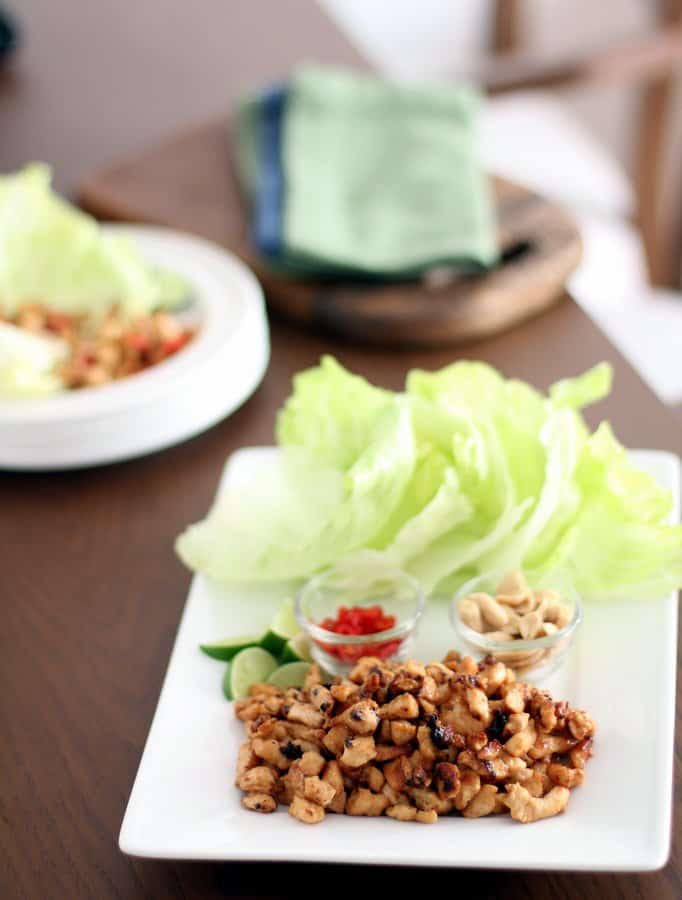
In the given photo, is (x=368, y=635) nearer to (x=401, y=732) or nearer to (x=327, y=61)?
(x=401, y=732)

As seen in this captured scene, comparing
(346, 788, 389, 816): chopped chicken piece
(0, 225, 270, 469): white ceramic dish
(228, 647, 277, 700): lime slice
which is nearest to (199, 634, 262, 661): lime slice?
(228, 647, 277, 700): lime slice

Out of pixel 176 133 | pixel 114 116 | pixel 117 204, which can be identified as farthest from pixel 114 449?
pixel 114 116

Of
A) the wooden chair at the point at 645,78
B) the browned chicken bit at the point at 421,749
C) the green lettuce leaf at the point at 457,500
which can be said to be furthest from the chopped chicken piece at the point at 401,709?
the wooden chair at the point at 645,78

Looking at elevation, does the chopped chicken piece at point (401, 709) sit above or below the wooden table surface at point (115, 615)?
above

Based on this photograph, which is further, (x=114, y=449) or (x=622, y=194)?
(x=622, y=194)

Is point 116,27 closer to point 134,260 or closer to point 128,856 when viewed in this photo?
point 134,260

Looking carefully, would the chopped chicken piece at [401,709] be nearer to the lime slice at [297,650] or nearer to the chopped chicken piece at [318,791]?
the chopped chicken piece at [318,791]
